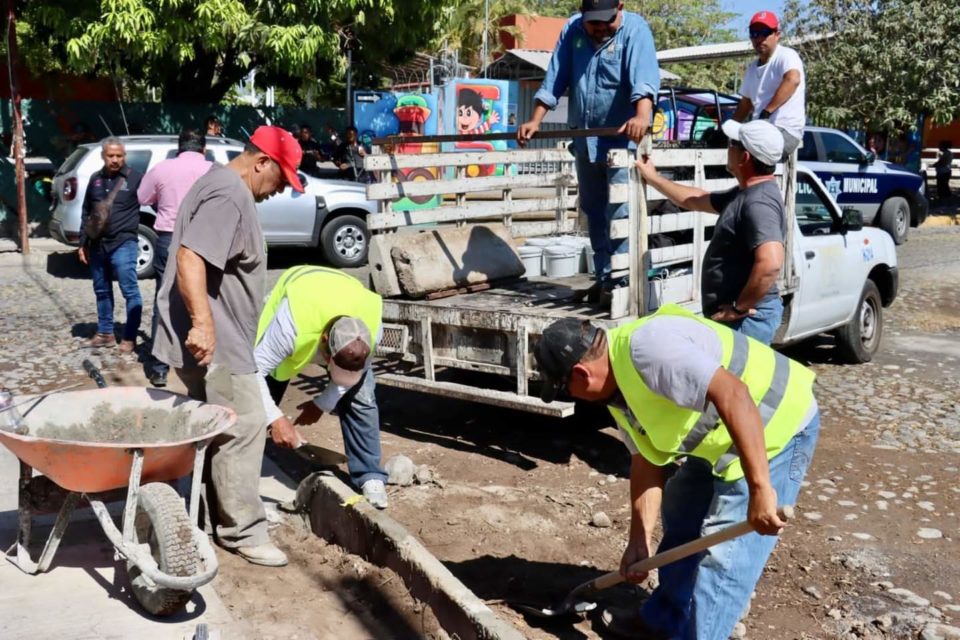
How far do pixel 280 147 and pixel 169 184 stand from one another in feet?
12.7

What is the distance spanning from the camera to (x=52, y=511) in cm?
418

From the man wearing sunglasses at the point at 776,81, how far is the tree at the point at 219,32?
357 inches

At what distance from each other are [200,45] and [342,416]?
1288 cm

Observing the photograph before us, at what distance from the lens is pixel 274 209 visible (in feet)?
41.6

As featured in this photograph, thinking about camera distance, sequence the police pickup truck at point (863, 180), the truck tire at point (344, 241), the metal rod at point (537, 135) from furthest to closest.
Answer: the police pickup truck at point (863, 180) → the truck tire at point (344, 241) → the metal rod at point (537, 135)

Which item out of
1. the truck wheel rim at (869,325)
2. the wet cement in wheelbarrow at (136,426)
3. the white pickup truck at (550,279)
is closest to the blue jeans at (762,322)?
the white pickup truck at (550,279)

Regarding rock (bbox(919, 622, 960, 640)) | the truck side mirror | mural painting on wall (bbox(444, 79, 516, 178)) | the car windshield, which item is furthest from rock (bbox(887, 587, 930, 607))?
mural painting on wall (bbox(444, 79, 516, 178))

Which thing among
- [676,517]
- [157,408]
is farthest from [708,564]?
[157,408]

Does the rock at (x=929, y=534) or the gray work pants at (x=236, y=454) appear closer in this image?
the gray work pants at (x=236, y=454)

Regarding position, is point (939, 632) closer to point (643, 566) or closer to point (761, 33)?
point (643, 566)

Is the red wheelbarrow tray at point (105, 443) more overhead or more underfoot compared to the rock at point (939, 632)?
more overhead

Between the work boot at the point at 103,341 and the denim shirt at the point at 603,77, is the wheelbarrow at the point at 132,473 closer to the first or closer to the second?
the denim shirt at the point at 603,77

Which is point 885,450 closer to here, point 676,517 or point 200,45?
point 676,517

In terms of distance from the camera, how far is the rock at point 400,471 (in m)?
5.57
